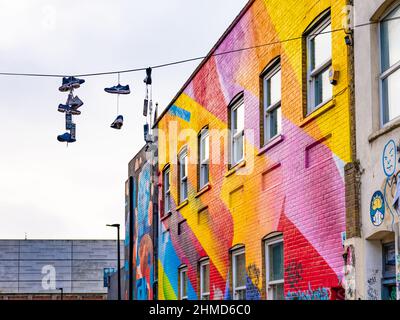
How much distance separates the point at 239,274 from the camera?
1784 cm

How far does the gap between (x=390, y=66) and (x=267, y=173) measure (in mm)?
4726

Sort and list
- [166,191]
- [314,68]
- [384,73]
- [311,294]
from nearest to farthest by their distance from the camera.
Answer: [384,73], [311,294], [314,68], [166,191]

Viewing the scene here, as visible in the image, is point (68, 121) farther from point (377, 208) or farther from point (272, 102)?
point (377, 208)

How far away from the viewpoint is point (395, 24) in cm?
1159

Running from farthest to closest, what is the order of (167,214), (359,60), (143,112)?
(167,214) < (143,112) < (359,60)

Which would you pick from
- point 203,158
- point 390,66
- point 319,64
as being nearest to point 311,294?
point 319,64

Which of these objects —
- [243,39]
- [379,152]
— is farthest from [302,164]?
[243,39]

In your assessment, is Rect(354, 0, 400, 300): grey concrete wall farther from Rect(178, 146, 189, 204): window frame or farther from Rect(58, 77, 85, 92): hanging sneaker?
Rect(178, 146, 189, 204): window frame

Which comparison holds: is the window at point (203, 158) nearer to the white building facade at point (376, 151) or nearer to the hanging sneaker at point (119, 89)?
the hanging sneaker at point (119, 89)

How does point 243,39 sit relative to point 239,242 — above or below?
above

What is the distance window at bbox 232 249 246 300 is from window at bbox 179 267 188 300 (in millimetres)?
4429

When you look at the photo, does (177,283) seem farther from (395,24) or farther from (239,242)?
(395,24)
